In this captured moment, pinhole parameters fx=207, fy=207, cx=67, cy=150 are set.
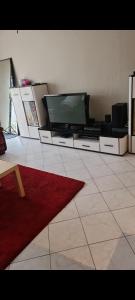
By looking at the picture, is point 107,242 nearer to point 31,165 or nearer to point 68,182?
point 68,182

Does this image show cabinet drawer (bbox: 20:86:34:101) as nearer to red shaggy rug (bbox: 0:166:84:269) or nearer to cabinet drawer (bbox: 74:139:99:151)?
cabinet drawer (bbox: 74:139:99:151)

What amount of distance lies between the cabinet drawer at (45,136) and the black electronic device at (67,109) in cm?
22

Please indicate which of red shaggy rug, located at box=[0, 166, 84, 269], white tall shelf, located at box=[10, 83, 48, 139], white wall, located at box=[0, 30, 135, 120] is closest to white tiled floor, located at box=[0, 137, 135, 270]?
red shaggy rug, located at box=[0, 166, 84, 269]

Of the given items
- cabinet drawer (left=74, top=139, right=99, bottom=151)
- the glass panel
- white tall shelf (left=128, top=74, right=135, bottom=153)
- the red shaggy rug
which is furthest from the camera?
the glass panel

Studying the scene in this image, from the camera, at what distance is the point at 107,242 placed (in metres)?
1.72

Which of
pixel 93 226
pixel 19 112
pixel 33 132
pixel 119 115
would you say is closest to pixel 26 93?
pixel 19 112

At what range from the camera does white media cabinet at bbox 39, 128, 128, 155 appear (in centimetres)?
324

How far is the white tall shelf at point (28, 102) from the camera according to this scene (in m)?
4.25

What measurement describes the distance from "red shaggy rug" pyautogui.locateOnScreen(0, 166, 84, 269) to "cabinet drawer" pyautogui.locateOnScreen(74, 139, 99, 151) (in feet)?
3.13

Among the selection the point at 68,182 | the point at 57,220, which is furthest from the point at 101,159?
the point at 57,220

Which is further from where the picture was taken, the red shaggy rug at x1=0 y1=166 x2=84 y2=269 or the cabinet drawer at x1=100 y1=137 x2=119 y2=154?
the cabinet drawer at x1=100 y1=137 x2=119 y2=154

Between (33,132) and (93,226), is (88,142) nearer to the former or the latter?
(33,132)
